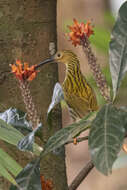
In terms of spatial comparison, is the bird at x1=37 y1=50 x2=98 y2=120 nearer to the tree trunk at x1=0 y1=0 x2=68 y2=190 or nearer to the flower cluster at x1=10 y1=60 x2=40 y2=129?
the tree trunk at x1=0 y1=0 x2=68 y2=190

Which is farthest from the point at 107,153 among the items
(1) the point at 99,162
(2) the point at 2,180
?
(2) the point at 2,180

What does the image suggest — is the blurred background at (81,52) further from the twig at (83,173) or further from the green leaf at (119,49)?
the green leaf at (119,49)

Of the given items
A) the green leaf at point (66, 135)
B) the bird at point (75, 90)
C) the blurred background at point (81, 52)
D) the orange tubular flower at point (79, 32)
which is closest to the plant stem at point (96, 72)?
the orange tubular flower at point (79, 32)

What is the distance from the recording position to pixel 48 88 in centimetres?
121

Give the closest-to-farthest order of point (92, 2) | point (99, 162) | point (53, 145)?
1. point (99, 162)
2. point (53, 145)
3. point (92, 2)

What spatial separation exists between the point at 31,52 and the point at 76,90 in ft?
0.76

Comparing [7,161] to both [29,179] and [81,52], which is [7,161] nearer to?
[29,179]

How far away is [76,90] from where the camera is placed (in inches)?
54.3

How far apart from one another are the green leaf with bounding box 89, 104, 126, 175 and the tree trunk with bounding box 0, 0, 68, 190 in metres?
0.49

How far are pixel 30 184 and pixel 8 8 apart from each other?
54 centimetres

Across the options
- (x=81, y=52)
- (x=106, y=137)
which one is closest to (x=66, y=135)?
(x=106, y=137)

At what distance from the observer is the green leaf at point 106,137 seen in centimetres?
61

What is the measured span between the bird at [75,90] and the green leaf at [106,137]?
51cm

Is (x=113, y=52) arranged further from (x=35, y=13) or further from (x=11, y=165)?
(x=35, y=13)
